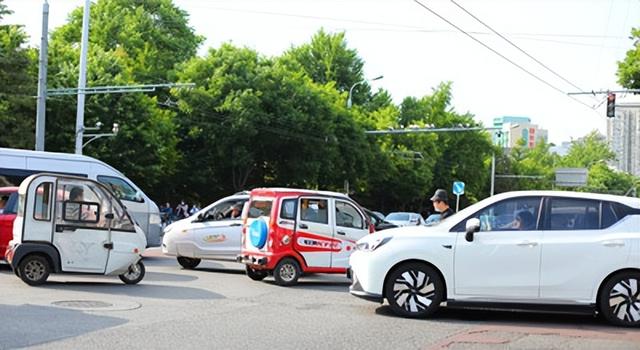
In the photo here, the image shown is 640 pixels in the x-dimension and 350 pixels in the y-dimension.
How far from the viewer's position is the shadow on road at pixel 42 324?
904 cm

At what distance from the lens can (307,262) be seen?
16.3 metres

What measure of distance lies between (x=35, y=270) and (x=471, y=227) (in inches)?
290

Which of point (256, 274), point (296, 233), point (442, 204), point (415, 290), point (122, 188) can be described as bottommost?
point (256, 274)

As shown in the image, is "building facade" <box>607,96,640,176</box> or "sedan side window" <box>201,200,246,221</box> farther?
"building facade" <box>607,96,640,176</box>

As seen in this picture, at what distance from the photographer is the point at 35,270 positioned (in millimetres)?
14258

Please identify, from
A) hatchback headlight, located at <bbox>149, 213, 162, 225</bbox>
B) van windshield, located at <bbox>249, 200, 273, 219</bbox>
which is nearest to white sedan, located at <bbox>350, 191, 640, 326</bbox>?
van windshield, located at <bbox>249, 200, 273, 219</bbox>

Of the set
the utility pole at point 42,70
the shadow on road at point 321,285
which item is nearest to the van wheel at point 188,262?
the shadow on road at point 321,285

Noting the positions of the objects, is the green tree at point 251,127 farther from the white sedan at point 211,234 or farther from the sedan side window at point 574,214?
the sedan side window at point 574,214

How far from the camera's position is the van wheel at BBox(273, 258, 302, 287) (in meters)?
16.2

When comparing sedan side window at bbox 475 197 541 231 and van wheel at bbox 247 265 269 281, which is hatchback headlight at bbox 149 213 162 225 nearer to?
van wheel at bbox 247 265 269 281

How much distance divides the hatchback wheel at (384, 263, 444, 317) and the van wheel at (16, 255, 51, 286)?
19.9ft

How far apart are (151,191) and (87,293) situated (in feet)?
124

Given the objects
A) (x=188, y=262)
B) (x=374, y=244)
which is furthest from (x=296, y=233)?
(x=374, y=244)

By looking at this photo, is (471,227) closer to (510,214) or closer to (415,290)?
(510,214)
